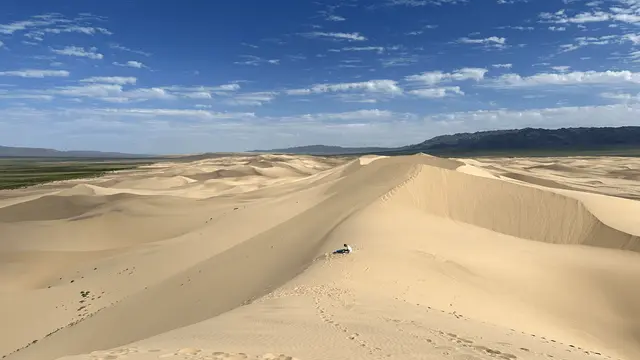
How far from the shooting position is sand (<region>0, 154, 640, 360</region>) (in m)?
7.78

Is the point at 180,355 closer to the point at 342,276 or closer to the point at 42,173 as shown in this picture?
the point at 342,276

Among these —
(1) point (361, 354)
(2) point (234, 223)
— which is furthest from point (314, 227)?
(1) point (361, 354)

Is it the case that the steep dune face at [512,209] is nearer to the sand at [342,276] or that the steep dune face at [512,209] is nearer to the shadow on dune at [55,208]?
the sand at [342,276]

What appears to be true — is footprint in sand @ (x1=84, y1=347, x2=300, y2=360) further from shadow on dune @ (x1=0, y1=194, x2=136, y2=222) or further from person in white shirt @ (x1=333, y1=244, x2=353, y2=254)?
shadow on dune @ (x1=0, y1=194, x2=136, y2=222)

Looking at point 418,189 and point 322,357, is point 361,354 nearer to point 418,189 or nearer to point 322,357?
point 322,357

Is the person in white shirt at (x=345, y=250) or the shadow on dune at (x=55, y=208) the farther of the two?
the shadow on dune at (x=55, y=208)

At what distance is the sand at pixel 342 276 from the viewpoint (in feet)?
25.5

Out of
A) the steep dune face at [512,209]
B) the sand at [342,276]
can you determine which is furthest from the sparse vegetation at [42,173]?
the steep dune face at [512,209]

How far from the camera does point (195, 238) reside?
21.6 m

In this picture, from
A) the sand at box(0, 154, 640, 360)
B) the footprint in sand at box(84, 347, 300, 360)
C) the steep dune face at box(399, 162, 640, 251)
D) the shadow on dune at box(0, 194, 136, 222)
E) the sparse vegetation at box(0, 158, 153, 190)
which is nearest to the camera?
the footprint in sand at box(84, 347, 300, 360)

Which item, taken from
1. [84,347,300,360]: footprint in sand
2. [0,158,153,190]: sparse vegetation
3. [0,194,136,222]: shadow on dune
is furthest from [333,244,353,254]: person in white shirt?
[0,158,153,190]: sparse vegetation

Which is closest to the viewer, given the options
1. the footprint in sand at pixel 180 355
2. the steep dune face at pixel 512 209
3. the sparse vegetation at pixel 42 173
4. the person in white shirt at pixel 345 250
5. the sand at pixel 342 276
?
the footprint in sand at pixel 180 355

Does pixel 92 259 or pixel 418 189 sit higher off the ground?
pixel 418 189

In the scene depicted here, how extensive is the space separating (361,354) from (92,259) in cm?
1850
